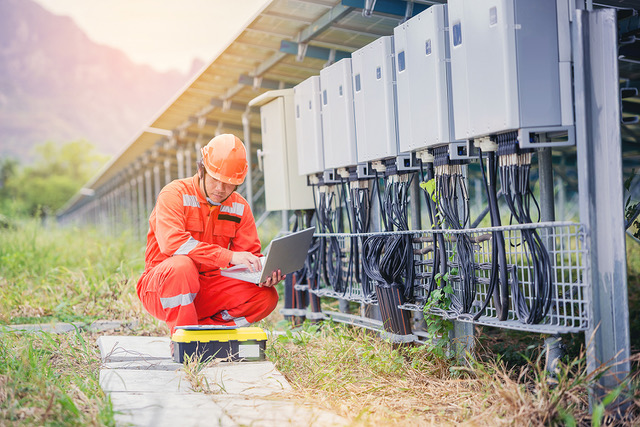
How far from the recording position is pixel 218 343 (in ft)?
12.3

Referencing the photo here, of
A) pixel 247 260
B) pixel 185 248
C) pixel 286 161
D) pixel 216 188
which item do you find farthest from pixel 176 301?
pixel 286 161

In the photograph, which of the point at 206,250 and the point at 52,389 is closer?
the point at 52,389

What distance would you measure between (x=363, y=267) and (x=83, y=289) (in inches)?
126

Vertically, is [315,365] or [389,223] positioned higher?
[389,223]

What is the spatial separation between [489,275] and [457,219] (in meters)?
0.44

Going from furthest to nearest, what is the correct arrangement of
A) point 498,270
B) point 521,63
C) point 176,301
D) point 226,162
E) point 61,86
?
1. point 61,86
2. point 226,162
3. point 176,301
4. point 498,270
5. point 521,63

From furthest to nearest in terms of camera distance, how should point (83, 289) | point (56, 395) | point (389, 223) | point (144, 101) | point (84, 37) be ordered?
point (84, 37)
point (144, 101)
point (83, 289)
point (389, 223)
point (56, 395)

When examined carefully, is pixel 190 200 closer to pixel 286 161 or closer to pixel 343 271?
pixel 343 271

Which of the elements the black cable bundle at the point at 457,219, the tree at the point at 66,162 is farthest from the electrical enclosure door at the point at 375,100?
the tree at the point at 66,162

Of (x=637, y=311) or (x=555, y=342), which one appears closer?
(x=555, y=342)

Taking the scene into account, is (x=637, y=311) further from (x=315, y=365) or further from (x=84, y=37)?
(x=84, y=37)

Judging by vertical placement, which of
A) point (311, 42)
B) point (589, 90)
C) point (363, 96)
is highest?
point (311, 42)

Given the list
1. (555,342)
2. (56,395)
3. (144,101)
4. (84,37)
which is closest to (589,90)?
(555,342)

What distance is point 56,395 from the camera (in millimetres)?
2750
